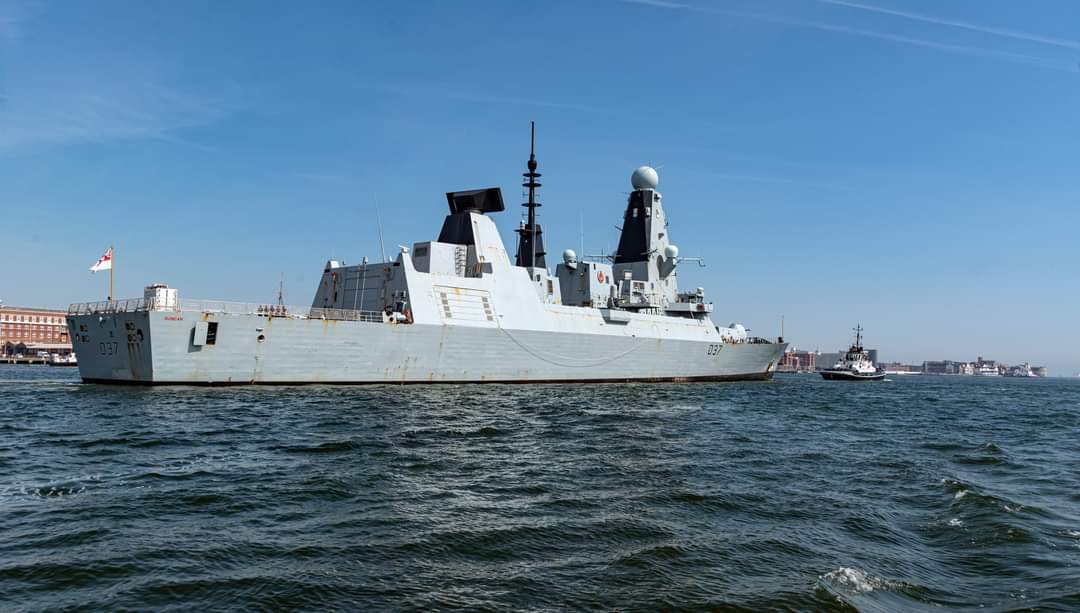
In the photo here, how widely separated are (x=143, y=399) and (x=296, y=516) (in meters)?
13.3

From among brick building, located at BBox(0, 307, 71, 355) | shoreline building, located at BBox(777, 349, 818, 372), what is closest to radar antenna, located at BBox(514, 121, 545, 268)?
brick building, located at BBox(0, 307, 71, 355)

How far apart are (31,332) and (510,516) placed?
101035 mm

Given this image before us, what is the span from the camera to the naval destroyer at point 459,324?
22.1 m

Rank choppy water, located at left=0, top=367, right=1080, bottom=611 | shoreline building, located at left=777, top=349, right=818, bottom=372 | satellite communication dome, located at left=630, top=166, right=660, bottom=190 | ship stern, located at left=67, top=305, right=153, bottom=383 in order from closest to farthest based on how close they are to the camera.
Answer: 1. choppy water, located at left=0, top=367, right=1080, bottom=611
2. ship stern, located at left=67, top=305, right=153, bottom=383
3. satellite communication dome, located at left=630, top=166, right=660, bottom=190
4. shoreline building, located at left=777, top=349, right=818, bottom=372

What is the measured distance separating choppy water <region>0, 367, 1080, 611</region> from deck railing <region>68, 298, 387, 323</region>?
6.07 metres

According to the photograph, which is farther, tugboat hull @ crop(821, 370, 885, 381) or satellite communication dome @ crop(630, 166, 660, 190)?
tugboat hull @ crop(821, 370, 885, 381)

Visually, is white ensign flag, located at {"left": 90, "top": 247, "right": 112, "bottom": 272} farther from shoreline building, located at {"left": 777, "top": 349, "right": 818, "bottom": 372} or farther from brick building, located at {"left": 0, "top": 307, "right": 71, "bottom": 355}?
shoreline building, located at {"left": 777, "top": 349, "right": 818, "bottom": 372}

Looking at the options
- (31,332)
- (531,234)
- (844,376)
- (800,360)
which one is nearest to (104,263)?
(531,234)

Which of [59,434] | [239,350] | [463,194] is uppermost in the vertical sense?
[463,194]

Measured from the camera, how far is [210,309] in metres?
22.0

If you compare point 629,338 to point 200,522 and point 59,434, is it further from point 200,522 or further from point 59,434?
point 200,522

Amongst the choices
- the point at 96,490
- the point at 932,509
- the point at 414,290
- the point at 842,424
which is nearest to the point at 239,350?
the point at 414,290

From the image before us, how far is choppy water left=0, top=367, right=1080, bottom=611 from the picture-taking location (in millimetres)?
5363

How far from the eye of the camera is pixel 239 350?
22.5 meters
